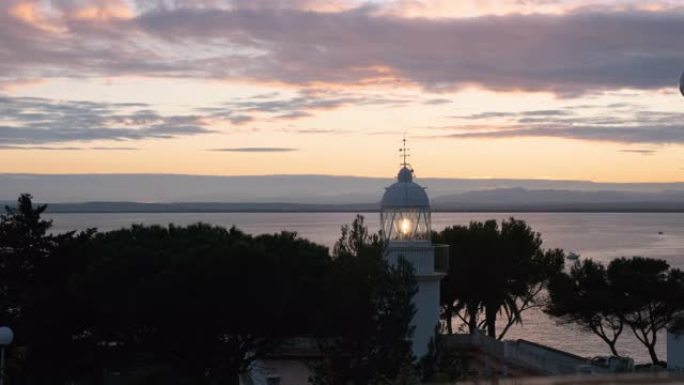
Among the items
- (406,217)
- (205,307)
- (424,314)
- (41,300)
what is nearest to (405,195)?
(406,217)

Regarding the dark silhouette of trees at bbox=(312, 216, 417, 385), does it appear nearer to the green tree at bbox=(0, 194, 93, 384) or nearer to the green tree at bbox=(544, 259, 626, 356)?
the green tree at bbox=(0, 194, 93, 384)

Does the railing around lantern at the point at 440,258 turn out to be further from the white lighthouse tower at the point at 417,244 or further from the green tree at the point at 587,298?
the green tree at the point at 587,298

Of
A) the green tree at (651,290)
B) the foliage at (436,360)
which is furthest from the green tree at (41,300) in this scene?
the green tree at (651,290)

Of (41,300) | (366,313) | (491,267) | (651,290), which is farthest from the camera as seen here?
(491,267)

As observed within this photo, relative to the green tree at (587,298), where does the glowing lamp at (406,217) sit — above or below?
above

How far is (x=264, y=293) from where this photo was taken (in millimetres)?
18406

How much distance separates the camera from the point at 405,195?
21.2m

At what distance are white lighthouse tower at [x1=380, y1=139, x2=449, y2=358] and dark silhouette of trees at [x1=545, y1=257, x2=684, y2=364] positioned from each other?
778cm

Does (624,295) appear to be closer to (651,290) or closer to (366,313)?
(651,290)

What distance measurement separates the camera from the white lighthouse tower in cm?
2002

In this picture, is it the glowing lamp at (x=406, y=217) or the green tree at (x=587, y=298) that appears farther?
the green tree at (x=587, y=298)

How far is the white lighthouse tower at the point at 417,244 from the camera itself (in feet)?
65.7

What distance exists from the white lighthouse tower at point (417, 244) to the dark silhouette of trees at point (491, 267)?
795cm

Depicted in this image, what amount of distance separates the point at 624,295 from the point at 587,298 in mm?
1068
